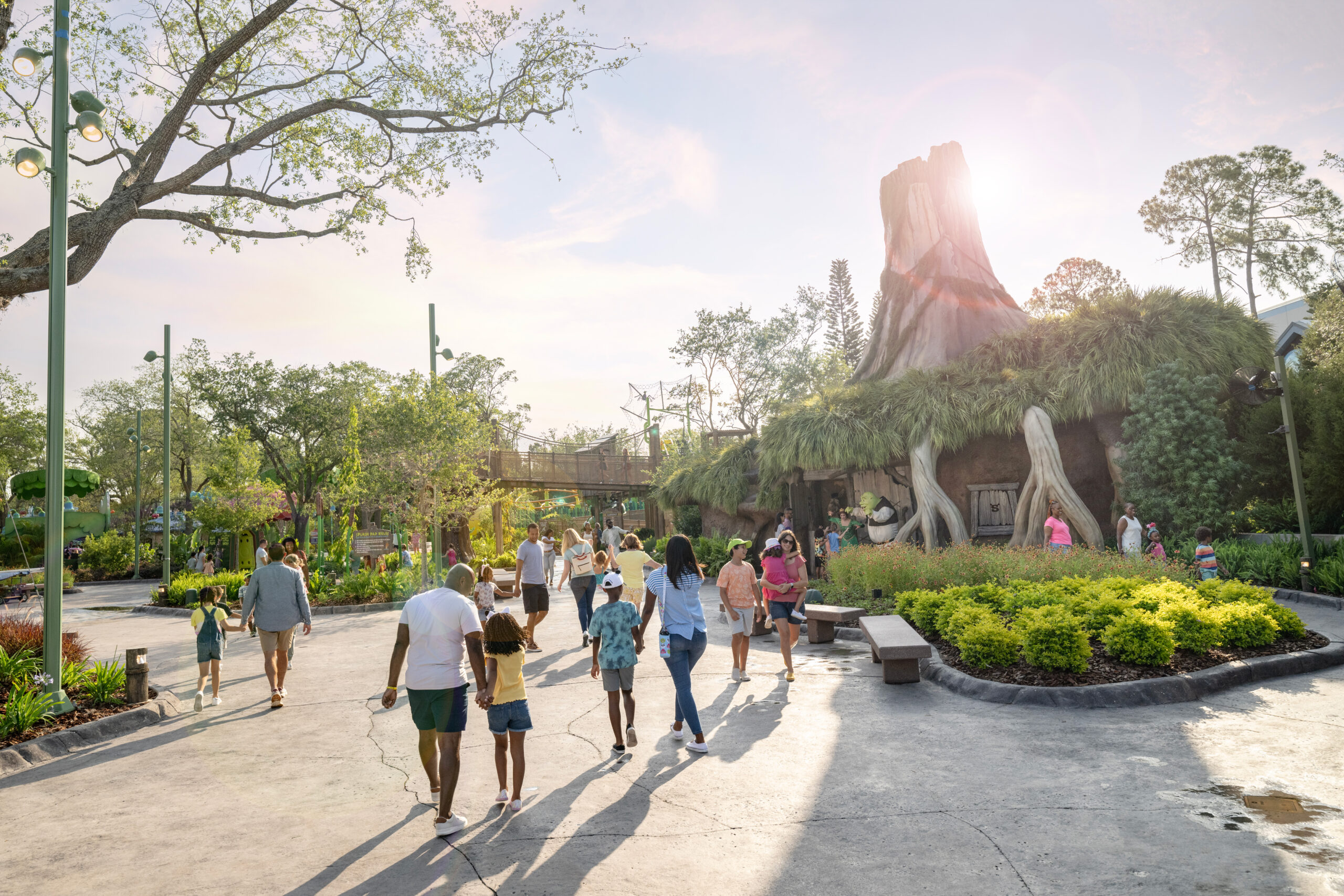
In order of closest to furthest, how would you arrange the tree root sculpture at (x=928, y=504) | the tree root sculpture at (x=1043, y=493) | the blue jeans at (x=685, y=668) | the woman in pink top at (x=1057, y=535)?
1. the blue jeans at (x=685, y=668)
2. the woman in pink top at (x=1057, y=535)
3. the tree root sculpture at (x=1043, y=493)
4. the tree root sculpture at (x=928, y=504)

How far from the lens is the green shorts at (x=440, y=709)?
4973mm

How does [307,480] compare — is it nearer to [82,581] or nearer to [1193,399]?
[82,581]

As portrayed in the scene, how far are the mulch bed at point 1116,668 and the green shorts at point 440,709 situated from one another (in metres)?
5.41

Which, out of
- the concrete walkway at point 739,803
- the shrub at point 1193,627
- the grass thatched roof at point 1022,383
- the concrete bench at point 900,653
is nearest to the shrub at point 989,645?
the concrete bench at point 900,653

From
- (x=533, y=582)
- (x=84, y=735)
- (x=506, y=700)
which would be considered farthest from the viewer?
(x=533, y=582)

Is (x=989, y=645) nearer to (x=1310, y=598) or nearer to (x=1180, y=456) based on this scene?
(x=1310, y=598)

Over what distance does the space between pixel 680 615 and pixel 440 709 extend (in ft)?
7.55

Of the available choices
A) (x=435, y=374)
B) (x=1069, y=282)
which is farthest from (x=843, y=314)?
(x=435, y=374)

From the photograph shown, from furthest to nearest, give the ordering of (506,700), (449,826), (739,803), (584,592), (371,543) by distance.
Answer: (371,543)
(584,592)
(506,700)
(739,803)
(449,826)

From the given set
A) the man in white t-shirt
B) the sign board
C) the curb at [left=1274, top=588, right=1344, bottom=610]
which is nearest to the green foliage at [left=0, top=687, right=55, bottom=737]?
the man in white t-shirt

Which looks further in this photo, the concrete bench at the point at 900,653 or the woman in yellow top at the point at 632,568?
the woman in yellow top at the point at 632,568

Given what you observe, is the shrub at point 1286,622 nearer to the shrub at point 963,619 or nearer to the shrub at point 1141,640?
the shrub at point 1141,640

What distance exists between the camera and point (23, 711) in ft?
24.2

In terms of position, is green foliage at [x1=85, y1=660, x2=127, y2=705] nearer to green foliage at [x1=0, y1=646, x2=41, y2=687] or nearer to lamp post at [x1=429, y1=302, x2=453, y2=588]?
green foliage at [x1=0, y1=646, x2=41, y2=687]
